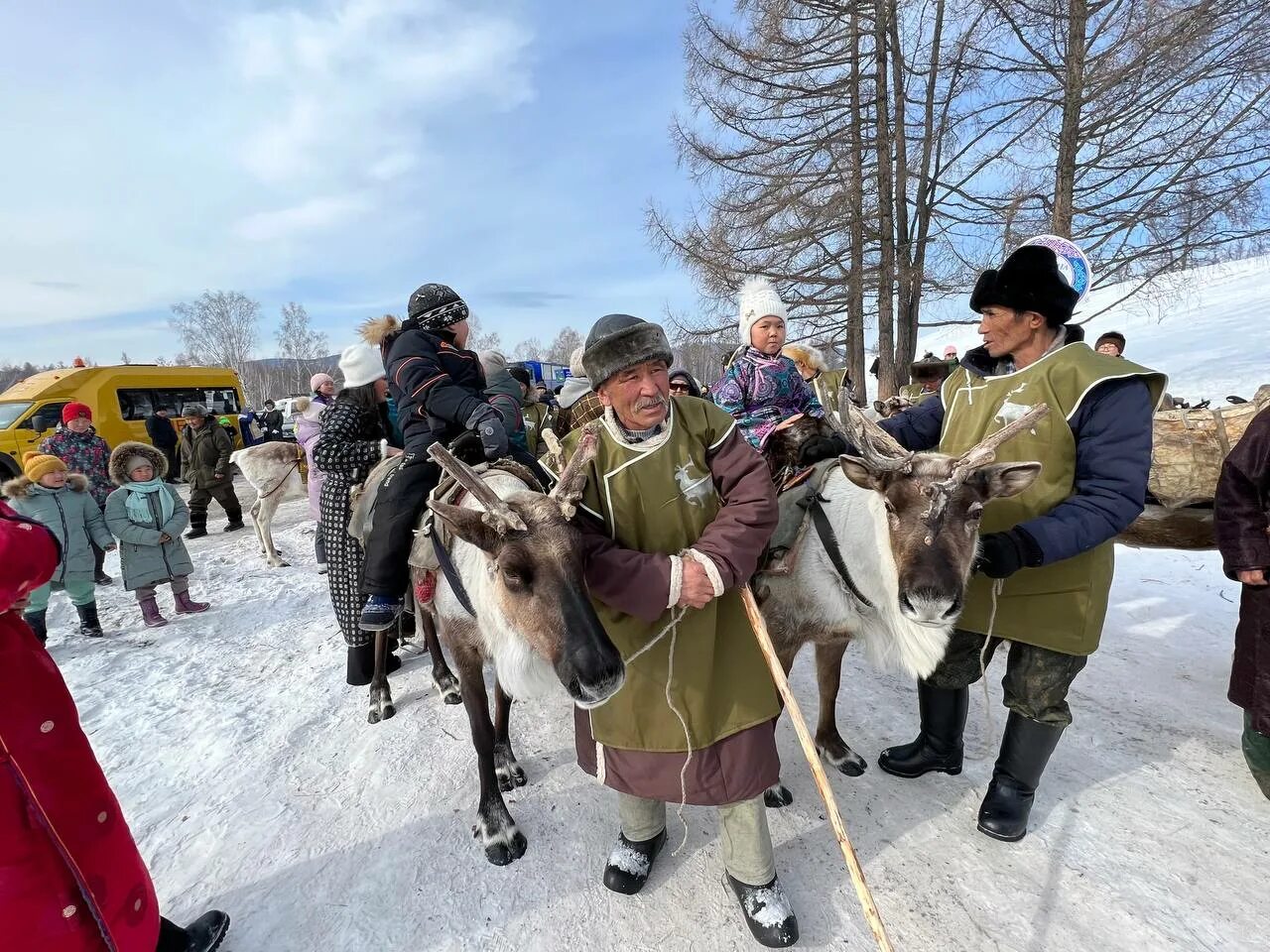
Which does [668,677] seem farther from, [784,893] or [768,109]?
[768,109]

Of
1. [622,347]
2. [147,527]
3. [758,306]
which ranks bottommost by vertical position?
[147,527]

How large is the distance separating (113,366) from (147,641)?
1451 centimetres

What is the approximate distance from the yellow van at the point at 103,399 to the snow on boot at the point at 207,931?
49.7 feet

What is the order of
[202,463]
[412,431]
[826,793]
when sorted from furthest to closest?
[202,463] < [412,431] < [826,793]

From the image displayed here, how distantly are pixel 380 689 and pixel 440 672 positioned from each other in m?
0.43

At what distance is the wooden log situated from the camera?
14.9ft

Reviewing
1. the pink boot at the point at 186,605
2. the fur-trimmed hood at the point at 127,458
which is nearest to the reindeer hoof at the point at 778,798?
the pink boot at the point at 186,605

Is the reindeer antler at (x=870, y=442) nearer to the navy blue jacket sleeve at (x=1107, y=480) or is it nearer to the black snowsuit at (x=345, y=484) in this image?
the navy blue jacket sleeve at (x=1107, y=480)

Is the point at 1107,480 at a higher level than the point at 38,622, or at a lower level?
higher

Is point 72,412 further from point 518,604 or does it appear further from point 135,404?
point 518,604

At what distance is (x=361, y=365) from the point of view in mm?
4199

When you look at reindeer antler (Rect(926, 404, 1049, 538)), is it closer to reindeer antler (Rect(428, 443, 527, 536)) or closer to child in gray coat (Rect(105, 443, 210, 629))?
reindeer antler (Rect(428, 443, 527, 536))

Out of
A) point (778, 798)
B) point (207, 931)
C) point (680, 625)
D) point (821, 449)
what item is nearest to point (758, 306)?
point (821, 449)

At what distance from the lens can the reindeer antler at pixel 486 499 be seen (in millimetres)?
2209
